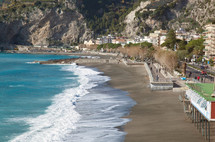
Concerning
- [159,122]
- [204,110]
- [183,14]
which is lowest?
[159,122]

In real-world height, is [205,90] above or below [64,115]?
above

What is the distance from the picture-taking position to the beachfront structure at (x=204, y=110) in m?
18.7

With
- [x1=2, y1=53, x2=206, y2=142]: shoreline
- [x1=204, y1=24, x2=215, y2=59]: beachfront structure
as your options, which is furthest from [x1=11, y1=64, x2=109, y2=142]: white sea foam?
[x1=204, y1=24, x2=215, y2=59]: beachfront structure

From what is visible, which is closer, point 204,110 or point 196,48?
point 204,110

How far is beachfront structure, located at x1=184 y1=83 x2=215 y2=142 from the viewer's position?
18.7 metres

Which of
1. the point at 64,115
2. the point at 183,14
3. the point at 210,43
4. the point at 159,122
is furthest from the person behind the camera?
the point at 183,14

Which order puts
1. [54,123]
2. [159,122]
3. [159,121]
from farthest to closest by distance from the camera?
[54,123]
[159,121]
[159,122]

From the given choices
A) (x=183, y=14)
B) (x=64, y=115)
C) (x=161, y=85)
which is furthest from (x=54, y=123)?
(x=183, y=14)

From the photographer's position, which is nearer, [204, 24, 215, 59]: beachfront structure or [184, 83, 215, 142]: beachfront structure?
[184, 83, 215, 142]: beachfront structure

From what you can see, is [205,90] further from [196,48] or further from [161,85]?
[196,48]

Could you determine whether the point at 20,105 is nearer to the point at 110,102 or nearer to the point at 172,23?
the point at 110,102

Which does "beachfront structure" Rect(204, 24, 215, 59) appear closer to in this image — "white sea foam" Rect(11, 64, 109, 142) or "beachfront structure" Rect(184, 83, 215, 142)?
"white sea foam" Rect(11, 64, 109, 142)

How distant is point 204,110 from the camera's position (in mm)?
19859

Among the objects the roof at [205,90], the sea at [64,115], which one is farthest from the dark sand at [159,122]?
the roof at [205,90]
